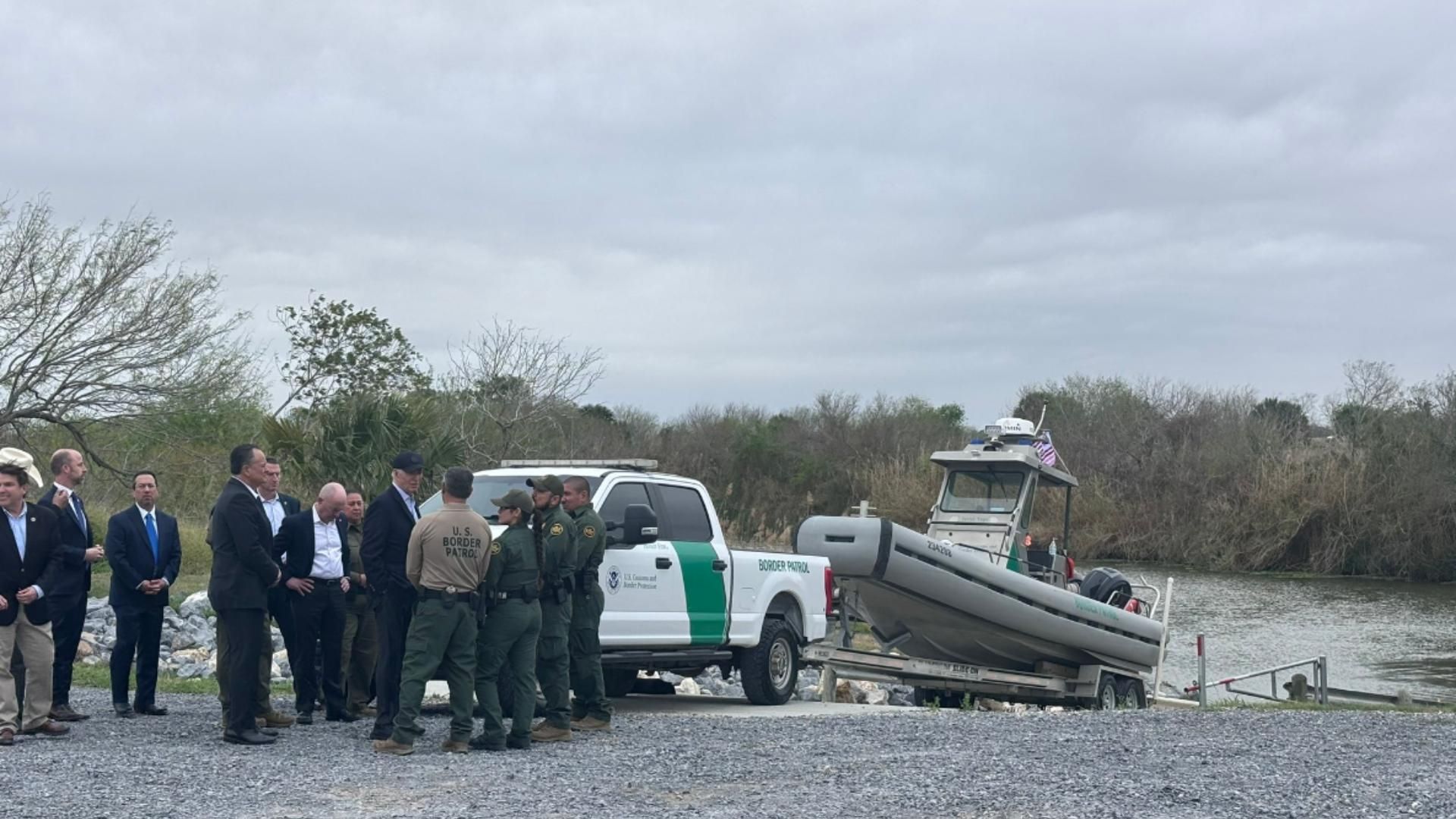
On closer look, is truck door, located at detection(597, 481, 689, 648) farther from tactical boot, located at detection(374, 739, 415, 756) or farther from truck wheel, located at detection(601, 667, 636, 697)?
tactical boot, located at detection(374, 739, 415, 756)

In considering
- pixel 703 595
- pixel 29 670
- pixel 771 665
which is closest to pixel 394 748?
pixel 29 670

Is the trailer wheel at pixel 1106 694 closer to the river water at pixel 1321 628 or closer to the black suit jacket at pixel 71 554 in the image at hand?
the river water at pixel 1321 628

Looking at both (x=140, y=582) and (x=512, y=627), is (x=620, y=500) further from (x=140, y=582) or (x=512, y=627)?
(x=140, y=582)

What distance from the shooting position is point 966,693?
14.8m

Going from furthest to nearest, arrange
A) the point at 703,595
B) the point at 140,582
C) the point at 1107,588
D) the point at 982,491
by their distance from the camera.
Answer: the point at 982,491, the point at 1107,588, the point at 703,595, the point at 140,582

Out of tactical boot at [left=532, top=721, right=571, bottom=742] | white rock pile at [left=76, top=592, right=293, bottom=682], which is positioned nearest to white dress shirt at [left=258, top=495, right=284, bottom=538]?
tactical boot at [left=532, top=721, right=571, bottom=742]

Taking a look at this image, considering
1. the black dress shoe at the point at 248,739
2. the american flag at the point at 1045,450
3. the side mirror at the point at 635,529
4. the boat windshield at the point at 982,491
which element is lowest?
the black dress shoe at the point at 248,739

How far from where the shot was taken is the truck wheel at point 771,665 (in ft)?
41.1

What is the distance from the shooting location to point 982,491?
54.9ft

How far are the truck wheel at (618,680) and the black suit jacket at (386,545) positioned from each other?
3.68 metres

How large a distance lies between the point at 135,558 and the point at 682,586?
405 cm

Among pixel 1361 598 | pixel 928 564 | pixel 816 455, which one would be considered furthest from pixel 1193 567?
pixel 928 564

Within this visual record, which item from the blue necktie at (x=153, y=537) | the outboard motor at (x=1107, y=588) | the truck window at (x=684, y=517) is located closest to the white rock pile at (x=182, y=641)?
the blue necktie at (x=153, y=537)

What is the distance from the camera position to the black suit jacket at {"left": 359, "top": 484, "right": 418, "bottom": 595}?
9.20 m
